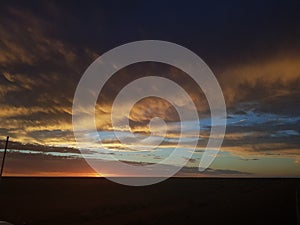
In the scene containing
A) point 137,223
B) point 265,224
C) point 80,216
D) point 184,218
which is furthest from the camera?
point 80,216

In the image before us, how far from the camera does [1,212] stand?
3288 cm

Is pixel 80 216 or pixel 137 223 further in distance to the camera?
pixel 80 216

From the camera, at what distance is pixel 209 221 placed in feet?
89.6

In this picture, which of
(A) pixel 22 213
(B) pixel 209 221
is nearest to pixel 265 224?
(B) pixel 209 221

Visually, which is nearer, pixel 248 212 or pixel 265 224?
pixel 265 224

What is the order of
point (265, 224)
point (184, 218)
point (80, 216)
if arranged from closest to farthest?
point (265, 224), point (184, 218), point (80, 216)

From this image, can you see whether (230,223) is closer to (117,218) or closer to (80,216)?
(117,218)

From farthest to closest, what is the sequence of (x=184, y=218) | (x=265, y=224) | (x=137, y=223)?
(x=184, y=218) → (x=137, y=223) → (x=265, y=224)

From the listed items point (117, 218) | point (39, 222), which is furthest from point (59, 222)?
point (117, 218)

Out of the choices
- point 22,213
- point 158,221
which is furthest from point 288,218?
point 22,213

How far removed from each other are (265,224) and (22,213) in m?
23.5

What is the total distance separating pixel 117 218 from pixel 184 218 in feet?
20.7

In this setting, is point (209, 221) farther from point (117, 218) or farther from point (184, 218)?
point (117, 218)

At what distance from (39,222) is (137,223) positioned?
8.34m
